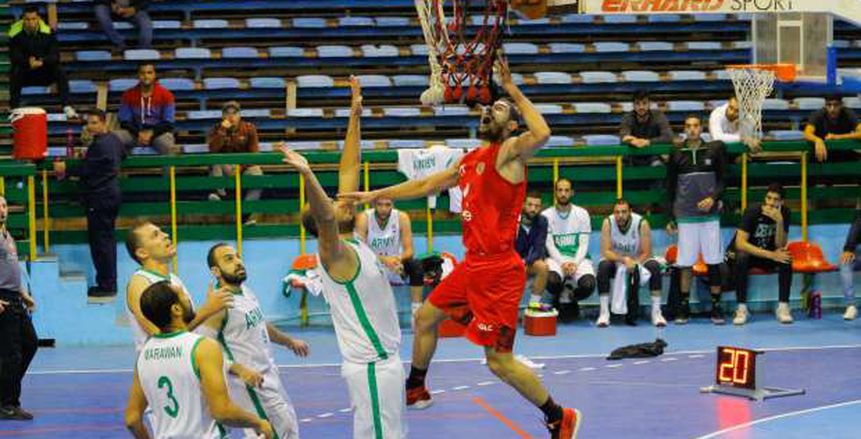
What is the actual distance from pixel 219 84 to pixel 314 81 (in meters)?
1.15

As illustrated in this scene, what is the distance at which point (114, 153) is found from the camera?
51.8 ft

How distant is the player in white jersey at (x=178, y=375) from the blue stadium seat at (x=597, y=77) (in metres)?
12.9

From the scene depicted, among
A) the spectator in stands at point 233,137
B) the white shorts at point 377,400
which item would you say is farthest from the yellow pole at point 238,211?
the white shorts at point 377,400

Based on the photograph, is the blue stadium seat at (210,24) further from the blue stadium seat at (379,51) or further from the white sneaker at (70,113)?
the white sneaker at (70,113)

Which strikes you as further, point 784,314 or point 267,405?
point 784,314

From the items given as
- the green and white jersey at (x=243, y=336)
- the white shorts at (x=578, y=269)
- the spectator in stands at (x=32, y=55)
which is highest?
the spectator in stands at (x=32, y=55)

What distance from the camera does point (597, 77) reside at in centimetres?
1980

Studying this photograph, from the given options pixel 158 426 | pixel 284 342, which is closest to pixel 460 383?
pixel 284 342

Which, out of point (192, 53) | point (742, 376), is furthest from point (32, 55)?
point (742, 376)

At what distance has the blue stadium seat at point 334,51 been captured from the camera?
19.6 m

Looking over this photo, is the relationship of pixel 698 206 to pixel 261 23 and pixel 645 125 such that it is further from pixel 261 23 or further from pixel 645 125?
pixel 261 23

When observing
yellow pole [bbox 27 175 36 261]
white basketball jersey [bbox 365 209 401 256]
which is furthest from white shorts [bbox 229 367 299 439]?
yellow pole [bbox 27 175 36 261]

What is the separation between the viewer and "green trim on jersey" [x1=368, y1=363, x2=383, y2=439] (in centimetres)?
817

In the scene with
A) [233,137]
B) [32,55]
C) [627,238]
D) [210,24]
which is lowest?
[627,238]
